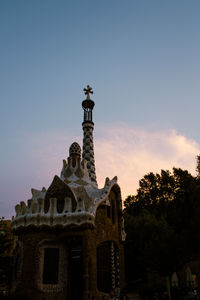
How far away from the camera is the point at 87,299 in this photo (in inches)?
424

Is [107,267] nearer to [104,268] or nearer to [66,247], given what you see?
[104,268]

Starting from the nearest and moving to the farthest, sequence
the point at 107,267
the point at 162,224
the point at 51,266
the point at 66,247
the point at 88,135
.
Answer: the point at 51,266
the point at 66,247
the point at 107,267
the point at 88,135
the point at 162,224

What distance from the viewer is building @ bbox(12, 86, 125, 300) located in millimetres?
11469

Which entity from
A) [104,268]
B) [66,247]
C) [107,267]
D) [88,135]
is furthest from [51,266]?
[88,135]

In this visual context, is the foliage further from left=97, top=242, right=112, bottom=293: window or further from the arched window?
left=97, top=242, right=112, bottom=293: window

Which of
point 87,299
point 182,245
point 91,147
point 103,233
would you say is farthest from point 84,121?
point 87,299

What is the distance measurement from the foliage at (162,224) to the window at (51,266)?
16.1ft

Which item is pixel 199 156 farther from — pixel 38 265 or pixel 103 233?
pixel 38 265

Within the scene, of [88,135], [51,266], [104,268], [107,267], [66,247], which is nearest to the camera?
[51,266]

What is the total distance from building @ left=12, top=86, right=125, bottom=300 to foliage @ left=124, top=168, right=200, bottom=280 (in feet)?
8.11

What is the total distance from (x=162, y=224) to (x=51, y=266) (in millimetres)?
13376

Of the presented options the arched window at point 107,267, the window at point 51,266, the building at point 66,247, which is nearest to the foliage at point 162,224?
the arched window at point 107,267

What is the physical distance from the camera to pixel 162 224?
2320 centimetres

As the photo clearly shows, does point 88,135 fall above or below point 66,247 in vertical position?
above
